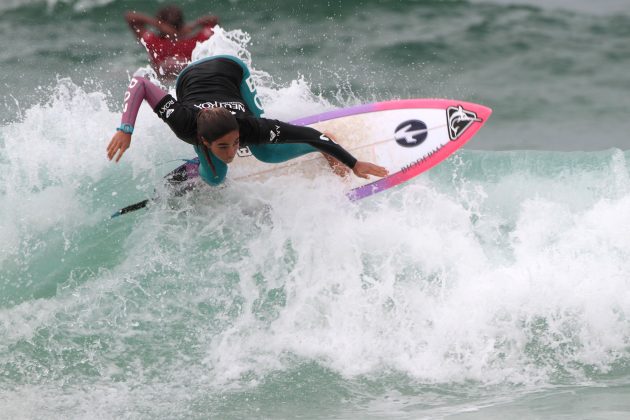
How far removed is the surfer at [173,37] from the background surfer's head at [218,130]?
96.2 inches

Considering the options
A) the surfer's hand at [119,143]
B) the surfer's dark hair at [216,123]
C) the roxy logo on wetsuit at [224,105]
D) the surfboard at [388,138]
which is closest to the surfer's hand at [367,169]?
the surfboard at [388,138]

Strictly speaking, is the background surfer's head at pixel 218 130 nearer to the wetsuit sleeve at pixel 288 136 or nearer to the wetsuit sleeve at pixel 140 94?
the wetsuit sleeve at pixel 288 136

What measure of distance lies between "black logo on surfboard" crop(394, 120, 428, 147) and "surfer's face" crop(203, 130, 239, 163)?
1.70 meters

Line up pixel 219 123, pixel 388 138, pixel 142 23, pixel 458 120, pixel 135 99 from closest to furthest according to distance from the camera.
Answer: pixel 219 123 → pixel 135 99 → pixel 388 138 → pixel 458 120 → pixel 142 23

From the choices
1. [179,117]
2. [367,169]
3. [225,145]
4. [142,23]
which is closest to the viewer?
[225,145]

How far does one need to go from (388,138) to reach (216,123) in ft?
5.98

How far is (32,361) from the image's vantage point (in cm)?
437

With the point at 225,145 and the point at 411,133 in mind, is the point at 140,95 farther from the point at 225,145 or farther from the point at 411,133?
the point at 411,133

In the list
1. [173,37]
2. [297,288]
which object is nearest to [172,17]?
[173,37]

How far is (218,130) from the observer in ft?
13.2

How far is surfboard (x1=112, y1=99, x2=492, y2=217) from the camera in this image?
208 inches

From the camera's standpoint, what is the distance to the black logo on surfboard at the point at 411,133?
18.0ft

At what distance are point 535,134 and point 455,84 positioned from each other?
1.82 metres

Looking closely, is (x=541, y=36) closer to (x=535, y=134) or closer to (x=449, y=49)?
(x=449, y=49)
